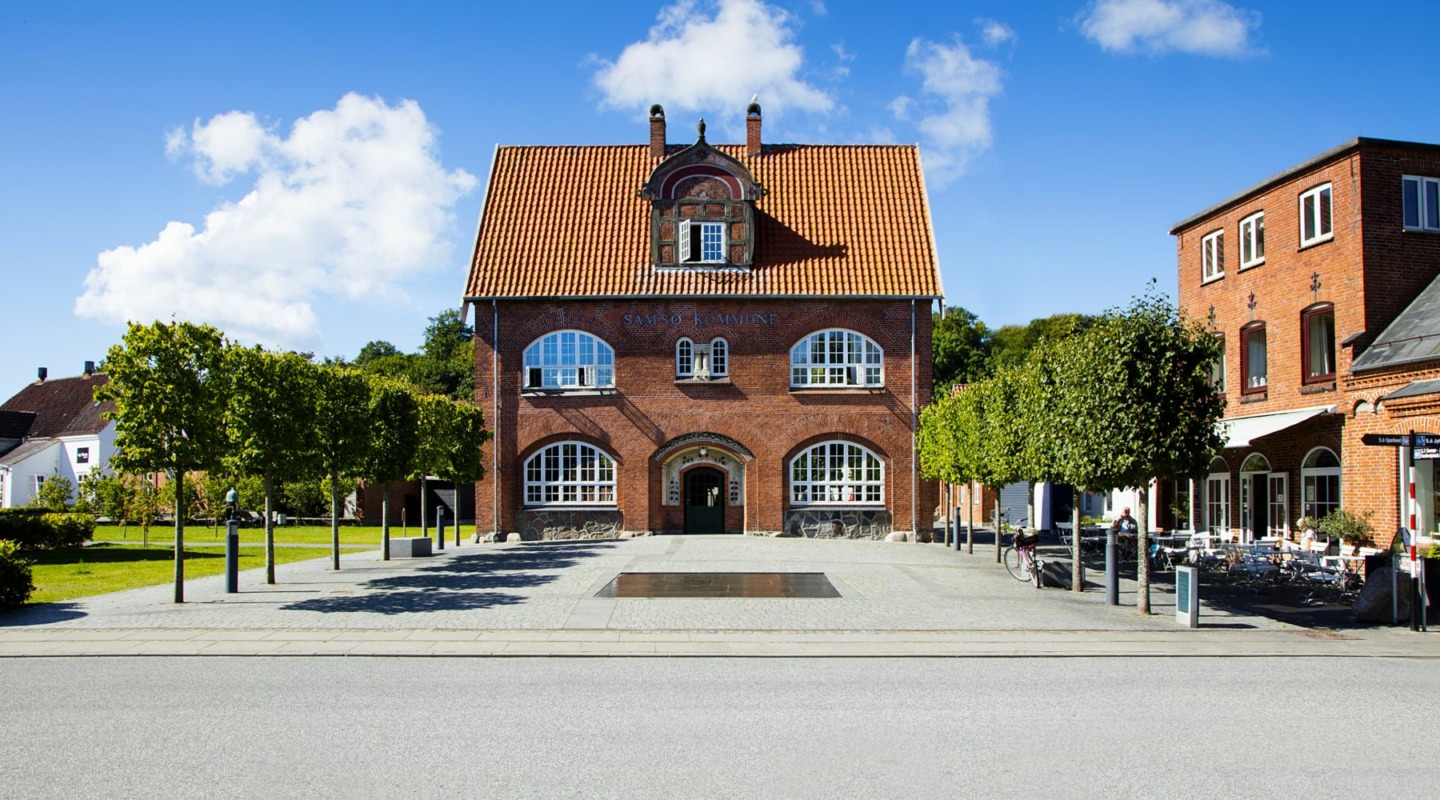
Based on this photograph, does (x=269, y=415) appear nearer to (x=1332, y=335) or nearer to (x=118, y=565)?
(x=118, y=565)

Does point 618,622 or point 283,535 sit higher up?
point 618,622

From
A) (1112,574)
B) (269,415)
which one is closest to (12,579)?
(269,415)

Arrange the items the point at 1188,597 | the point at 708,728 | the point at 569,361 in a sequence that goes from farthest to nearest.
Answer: the point at 569,361
the point at 1188,597
the point at 708,728

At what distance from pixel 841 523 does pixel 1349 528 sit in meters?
16.3

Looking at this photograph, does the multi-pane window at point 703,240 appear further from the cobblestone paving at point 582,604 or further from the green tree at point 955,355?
the green tree at point 955,355

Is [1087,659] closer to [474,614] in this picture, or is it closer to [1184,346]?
[1184,346]

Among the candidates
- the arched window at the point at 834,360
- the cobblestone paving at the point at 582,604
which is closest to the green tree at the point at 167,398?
the cobblestone paving at the point at 582,604

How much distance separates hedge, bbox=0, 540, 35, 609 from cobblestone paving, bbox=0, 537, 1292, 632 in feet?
1.13

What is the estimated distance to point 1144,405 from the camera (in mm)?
16594

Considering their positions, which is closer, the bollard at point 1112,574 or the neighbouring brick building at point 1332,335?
the bollard at point 1112,574

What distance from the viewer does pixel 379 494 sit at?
54.9 m

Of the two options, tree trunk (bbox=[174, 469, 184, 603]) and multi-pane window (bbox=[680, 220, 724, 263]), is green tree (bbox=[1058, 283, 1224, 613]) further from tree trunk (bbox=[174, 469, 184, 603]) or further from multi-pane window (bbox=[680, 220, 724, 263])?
multi-pane window (bbox=[680, 220, 724, 263])

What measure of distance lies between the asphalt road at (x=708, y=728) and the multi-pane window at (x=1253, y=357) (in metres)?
14.9

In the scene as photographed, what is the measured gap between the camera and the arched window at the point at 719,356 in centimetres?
3506
